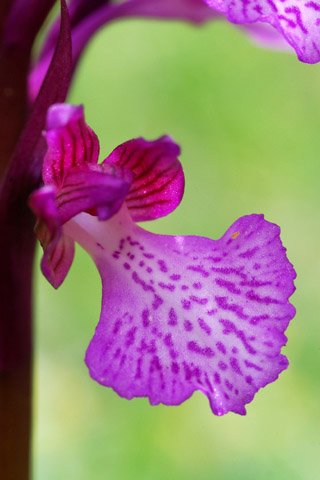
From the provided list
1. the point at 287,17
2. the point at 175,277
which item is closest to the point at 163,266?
the point at 175,277

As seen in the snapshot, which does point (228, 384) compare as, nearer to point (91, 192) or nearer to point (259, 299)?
point (259, 299)

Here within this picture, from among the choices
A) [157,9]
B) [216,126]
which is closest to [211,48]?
[216,126]

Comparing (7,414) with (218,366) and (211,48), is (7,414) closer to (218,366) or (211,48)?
(218,366)

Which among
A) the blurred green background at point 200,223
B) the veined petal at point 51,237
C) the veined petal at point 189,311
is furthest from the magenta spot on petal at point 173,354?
the blurred green background at point 200,223

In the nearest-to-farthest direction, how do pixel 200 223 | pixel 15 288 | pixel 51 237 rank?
pixel 51 237
pixel 15 288
pixel 200 223

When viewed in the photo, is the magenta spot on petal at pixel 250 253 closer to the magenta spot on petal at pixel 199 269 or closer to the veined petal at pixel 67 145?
the magenta spot on petal at pixel 199 269
